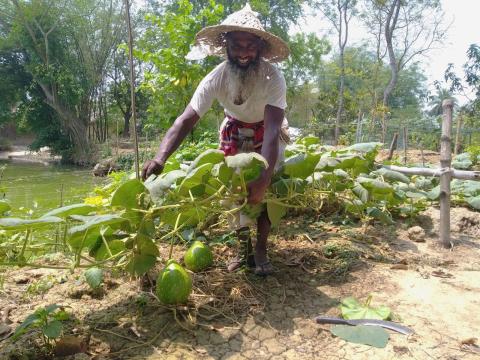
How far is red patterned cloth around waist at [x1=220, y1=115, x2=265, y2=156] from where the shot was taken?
2390mm

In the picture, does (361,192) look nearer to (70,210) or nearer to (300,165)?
(300,165)

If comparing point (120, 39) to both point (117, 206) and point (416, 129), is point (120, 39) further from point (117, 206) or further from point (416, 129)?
point (117, 206)

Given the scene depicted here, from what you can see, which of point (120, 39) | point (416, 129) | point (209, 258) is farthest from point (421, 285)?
point (120, 39)

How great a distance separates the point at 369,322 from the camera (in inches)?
67.4

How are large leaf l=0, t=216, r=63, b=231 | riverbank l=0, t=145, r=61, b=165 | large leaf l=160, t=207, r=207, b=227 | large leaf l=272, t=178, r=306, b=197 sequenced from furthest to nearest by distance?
riverbank l=0, t=145, r=61, b=165
large leaf l=272, t=178, r=306, b=197
large leaf l=160, t=207, r=207, b=227
large leaf l=0, t=216, r=63, b=231

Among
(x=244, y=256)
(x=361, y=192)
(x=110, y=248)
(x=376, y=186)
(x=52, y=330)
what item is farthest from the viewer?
(x=361, y=192)

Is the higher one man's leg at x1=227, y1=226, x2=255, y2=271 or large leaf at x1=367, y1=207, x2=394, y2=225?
large leaf at x1=367, y1=207, x2=394, y2=225

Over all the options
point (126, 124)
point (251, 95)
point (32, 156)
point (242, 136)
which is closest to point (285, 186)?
point (242, 136)

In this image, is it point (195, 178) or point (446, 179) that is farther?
point (446, 179)

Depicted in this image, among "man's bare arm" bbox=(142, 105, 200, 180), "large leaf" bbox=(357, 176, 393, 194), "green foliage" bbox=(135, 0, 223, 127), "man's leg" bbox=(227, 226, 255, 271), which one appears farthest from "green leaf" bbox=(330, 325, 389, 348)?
"green foliage" bbox=(135, 0, 223, 127)

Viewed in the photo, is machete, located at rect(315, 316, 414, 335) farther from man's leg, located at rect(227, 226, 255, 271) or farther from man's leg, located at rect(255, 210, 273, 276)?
man's leg, located at rect(227, 226, 255, 271)

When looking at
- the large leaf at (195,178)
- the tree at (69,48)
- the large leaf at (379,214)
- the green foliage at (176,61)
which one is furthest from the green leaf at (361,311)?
the tree at (69,48)

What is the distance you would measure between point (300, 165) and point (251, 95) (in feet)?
1.61

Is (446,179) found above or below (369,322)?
above
